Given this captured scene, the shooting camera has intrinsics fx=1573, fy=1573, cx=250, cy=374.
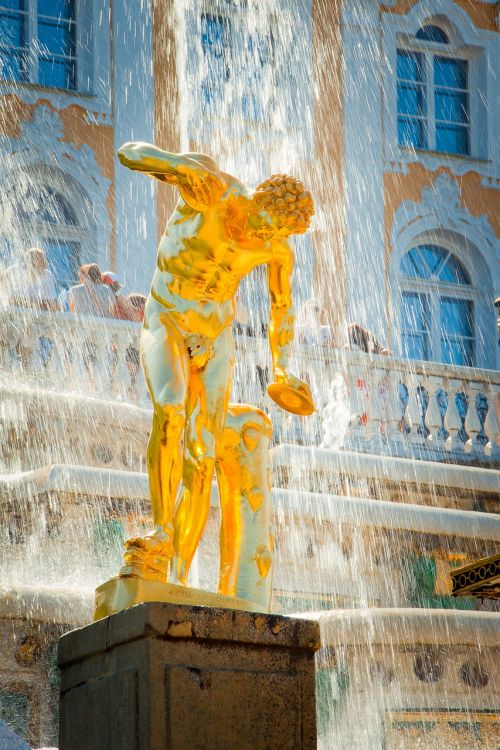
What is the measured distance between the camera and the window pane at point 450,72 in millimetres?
18984

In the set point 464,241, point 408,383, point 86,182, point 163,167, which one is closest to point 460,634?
point 163,167

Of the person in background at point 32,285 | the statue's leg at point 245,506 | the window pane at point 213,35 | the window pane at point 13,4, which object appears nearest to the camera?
the statue's leg at point 245,506

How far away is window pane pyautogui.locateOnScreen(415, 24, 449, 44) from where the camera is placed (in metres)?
18.9

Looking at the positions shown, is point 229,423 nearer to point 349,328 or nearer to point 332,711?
point 332,711

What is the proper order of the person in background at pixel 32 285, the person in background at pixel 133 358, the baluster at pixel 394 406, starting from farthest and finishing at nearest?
1. the baluster at pixel 394 406
2. the person in background at pixel 32 285
3. the person in background at pixel 133 358

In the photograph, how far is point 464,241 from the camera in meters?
18.5

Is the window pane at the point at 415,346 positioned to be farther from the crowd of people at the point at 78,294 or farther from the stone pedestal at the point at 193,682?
the stone pedestal at the point at 193,682

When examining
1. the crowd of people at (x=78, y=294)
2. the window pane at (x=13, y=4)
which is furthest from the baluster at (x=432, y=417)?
the window pane at (x=13, y=4)

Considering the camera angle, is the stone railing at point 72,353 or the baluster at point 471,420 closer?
the stone railing at point 72,353

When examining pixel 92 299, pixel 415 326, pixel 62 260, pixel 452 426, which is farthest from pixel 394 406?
pixel 415 326

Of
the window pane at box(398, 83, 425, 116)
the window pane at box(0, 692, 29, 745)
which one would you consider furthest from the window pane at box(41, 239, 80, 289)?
the window pane at box(0, 692, 29, 745)

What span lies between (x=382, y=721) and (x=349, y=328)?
5.43 m

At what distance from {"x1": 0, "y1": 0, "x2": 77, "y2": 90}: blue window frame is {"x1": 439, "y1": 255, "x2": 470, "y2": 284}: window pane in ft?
16.1

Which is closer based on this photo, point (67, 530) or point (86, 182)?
point (67, 530)
